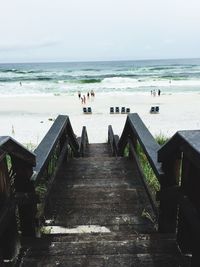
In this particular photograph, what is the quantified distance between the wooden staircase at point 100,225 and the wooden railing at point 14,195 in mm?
141

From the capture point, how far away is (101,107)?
24.6m

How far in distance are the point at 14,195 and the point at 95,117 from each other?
17.9 m

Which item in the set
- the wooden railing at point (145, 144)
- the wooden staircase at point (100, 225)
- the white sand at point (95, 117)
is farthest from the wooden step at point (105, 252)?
the white sand at point (95, 117)

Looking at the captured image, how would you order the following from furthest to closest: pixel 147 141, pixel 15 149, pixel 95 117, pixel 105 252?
1. pixel 95 117
2. pixel 147 141
3. pixel 105 252
4. pixel 15 149

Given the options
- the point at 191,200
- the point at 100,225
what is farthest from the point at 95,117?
the point at 191,200

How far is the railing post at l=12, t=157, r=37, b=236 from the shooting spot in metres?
2.34

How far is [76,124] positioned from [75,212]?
14811 mm

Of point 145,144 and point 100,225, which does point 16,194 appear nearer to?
point 100,225

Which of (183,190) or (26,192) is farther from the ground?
(183,190)

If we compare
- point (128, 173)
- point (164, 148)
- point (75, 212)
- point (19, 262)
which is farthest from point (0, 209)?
point (128, 173)

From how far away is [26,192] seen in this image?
239cm

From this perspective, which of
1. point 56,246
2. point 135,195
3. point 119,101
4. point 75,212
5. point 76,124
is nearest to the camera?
point 56,246

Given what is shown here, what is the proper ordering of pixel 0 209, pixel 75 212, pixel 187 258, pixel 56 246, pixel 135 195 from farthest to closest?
pixel 135 195 < pixel 75 212 < pixel 56 246 < pixel 187 258 < pixel 0 209

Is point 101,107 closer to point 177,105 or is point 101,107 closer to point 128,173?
point 177,105
